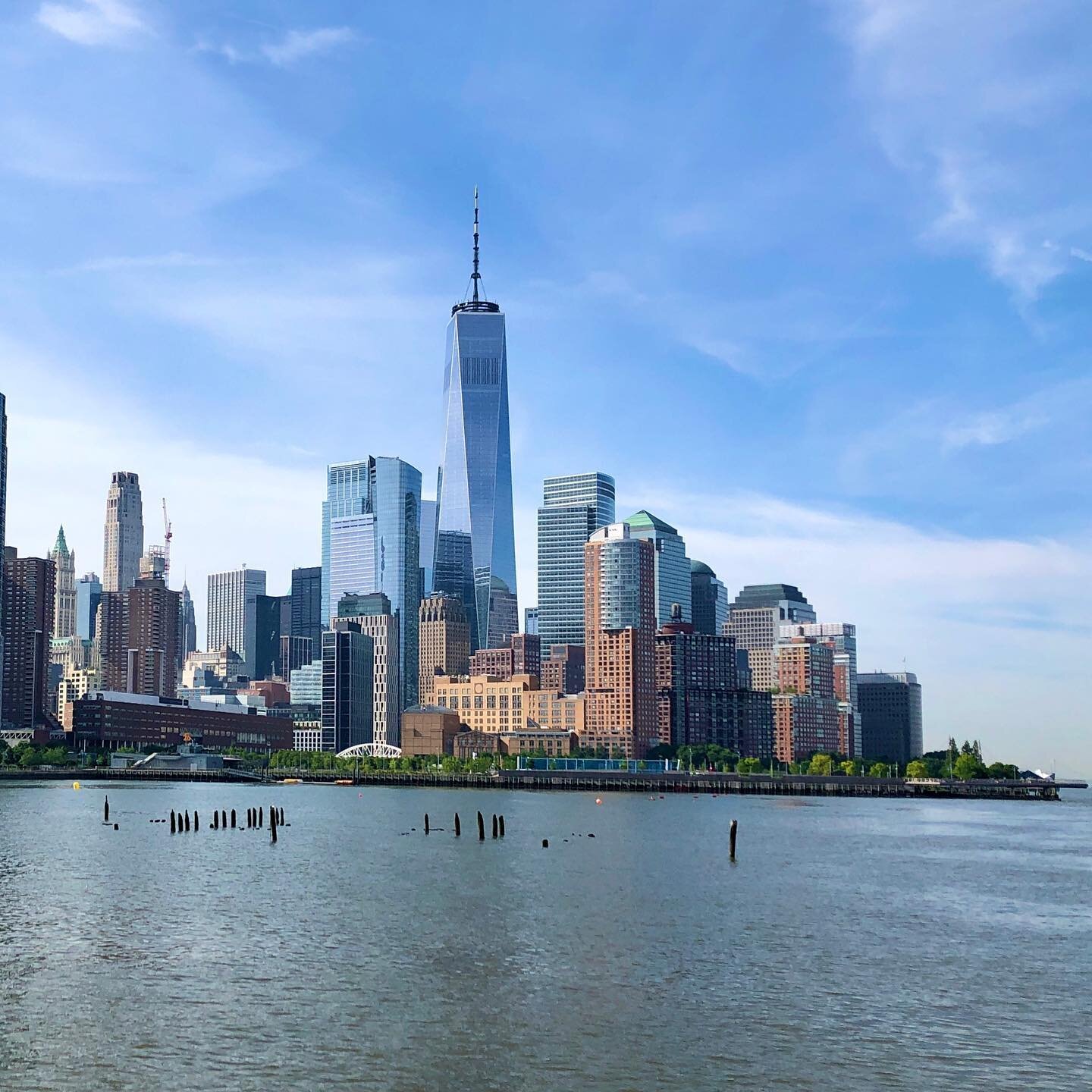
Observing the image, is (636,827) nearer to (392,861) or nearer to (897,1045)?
(392,861)

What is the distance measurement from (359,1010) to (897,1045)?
2185 centimetres

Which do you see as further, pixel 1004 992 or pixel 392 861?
pixel 392 861

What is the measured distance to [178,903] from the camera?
92.1 metres

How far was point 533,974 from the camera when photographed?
69312 millimetres

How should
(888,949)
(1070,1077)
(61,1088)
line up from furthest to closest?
(888,949) < (1070,1077) < (61,1088)

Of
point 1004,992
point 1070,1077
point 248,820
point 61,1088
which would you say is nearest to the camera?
point 61,1088

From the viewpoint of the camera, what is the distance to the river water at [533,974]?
5188 centimetres

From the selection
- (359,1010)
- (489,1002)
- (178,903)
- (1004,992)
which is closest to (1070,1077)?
(1004,992)

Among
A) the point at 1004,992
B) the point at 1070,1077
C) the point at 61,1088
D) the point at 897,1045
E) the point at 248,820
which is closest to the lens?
the point at 61,1088

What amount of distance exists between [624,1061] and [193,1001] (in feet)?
64.8

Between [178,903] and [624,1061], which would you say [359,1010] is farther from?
[178,903]

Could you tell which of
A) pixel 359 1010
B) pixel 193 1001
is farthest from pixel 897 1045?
pixel 193 1001

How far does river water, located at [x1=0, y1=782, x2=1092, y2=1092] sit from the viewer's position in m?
51.9

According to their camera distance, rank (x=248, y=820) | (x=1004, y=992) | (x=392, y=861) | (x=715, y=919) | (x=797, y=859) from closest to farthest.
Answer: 1. (x=1004, y=992)
2. (x=715, y=919)
3. (x=392, y=861)
4. (x=797, y=859)
5. (x=248, y=820)
